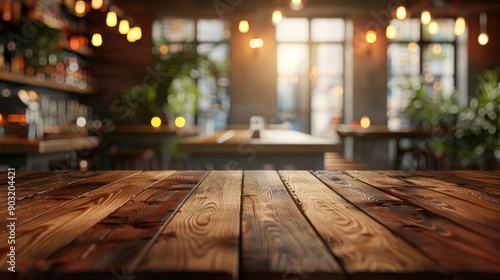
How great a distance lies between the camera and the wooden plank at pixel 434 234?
0.74 meters

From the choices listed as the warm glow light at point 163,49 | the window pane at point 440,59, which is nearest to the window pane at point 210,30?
the warm glow light at point 163,49

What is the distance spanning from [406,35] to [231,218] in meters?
8.91

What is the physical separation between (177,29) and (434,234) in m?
8.84

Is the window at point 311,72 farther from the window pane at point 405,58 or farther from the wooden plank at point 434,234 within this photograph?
the wooden plank at point 434,234

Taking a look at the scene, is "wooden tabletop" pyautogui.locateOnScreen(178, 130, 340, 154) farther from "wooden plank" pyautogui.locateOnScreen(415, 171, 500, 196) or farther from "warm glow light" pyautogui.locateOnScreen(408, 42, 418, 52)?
"warm glow light" pyautogui.locateOnScreen(408, 42, 418, 52)

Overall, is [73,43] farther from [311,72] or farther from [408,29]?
[408,29]

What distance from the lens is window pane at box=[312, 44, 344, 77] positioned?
30.3 feet

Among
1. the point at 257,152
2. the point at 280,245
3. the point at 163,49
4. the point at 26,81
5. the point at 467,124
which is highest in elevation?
the point at 163,49

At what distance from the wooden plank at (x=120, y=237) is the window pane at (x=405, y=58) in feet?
27.6

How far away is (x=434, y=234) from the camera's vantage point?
925mm

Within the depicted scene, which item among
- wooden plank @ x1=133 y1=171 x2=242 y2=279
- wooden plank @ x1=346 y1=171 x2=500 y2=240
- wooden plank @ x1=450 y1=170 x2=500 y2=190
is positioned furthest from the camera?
wooden plank @ x1=450 y1=170 x2=500 y2=190

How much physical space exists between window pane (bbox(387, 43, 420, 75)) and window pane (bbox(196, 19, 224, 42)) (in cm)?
314

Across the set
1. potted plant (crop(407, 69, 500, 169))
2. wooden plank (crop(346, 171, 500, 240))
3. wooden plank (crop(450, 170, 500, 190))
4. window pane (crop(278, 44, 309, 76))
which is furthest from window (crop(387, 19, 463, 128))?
wooden plank (crop(346, 171, 500, 240))

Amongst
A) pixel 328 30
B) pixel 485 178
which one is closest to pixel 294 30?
pixel 328 30
